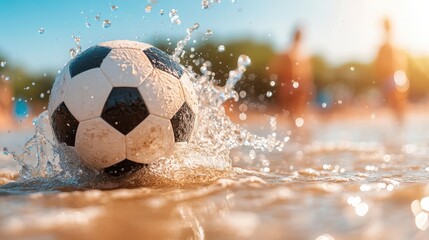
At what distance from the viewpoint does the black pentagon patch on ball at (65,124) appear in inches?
170

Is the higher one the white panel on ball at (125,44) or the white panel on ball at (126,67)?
the white panel on ball at (125,44)

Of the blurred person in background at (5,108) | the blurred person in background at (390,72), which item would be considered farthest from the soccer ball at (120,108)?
the blurred person in background at (5,108)

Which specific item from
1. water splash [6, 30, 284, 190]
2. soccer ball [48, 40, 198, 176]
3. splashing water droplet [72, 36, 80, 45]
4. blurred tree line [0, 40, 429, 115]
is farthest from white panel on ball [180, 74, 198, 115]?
blurred tree line [0, 40, 429, 115]

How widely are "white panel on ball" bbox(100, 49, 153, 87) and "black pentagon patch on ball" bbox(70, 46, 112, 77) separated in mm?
57

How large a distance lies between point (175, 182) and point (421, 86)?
184 ft

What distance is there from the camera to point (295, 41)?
15.1m

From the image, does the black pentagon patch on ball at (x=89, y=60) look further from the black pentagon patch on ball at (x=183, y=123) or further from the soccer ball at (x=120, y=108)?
the black pentagon patch on ball at (x=183, y=123)

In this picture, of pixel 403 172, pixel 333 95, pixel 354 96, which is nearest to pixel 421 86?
pixel 354 96

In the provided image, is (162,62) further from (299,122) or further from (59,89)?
(299,122)

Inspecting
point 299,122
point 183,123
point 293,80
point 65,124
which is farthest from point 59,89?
point 299,122

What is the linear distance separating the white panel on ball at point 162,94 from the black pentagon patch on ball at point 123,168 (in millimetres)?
440

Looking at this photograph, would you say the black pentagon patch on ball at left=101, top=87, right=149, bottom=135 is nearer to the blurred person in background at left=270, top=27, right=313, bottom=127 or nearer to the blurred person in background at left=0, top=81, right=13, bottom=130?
the blurred person in background at left=270, top=27, right=313, bottom=127

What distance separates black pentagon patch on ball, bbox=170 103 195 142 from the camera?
14.4 ft

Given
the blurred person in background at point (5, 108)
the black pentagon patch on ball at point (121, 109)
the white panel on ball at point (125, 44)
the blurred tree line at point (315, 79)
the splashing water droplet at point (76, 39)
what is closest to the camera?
the black pentagon patch on ball at point (121, 109)
